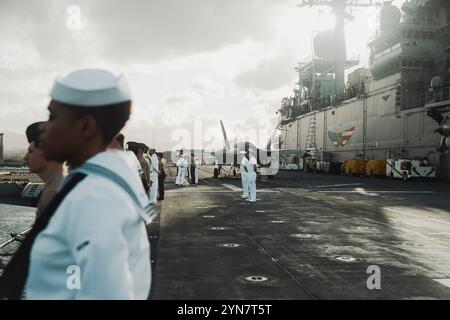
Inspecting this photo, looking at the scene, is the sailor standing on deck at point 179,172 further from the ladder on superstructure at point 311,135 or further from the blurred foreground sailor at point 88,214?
the ladder on superstructure at point 311,135

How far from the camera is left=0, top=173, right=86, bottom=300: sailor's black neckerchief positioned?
5.15 feet

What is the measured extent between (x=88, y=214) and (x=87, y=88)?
0.47m

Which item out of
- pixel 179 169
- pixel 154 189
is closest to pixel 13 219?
pixel 154 189

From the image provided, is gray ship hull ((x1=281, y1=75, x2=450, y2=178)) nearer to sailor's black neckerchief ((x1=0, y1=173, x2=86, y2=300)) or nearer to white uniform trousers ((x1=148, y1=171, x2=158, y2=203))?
white uniform trousers ((x1=148, y1=171, x2=158, y2=203))

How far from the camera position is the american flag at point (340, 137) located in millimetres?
49394

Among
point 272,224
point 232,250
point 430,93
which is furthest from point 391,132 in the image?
point 232,250

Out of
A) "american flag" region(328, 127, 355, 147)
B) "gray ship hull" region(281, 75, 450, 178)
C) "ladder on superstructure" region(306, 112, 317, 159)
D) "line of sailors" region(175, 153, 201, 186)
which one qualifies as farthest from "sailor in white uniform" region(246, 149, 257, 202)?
"ladder on superstructure" region(306, 112, 317, 159)

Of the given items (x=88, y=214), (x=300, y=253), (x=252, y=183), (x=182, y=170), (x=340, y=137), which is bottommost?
(x=300, y=253)

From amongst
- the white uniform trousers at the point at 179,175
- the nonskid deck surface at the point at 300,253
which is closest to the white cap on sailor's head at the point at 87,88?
the nonskid deck surface at the point at 300,253

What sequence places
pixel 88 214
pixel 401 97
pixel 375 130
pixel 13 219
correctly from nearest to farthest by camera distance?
1. pixel 88 214
2. pixel 13 219
3. pixel 401 97
4. pixel 375 130

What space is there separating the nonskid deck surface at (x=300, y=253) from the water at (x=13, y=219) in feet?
11.1

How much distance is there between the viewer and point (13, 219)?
39.1 ft

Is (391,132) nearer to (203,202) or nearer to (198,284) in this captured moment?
(203,202)

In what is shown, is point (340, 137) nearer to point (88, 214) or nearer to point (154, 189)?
point (154, 189)
